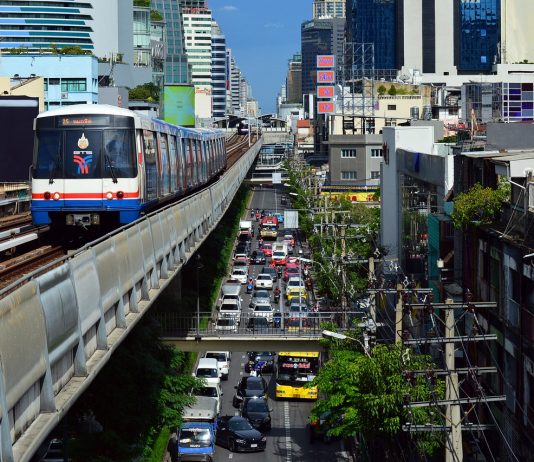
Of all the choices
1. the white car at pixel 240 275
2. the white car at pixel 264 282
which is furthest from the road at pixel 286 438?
the white car at pixel 240 275

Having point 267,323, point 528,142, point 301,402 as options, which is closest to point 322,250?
point 301,402

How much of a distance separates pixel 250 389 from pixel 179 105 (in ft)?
238

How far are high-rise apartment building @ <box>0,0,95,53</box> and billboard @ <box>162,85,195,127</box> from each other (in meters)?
16.8

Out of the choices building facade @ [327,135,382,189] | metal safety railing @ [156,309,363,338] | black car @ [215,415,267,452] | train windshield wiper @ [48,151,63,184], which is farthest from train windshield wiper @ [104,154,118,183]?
building facade @ [327,135,382,189]

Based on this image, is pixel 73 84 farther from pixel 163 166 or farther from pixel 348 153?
pixel 163 166

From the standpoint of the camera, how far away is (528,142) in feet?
101

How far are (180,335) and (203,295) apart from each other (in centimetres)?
1535

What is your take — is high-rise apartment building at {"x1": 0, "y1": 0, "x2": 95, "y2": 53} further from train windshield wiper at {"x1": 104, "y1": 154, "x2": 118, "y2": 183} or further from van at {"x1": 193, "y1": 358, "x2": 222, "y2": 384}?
train windshield wiper at {"x1": 104, "y1": 154, "x2": 118, "y2": 183}

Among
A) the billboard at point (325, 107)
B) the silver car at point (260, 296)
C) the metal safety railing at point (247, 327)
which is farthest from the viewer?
the billboard at point (325, 107)

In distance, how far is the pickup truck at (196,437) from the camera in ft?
95.5

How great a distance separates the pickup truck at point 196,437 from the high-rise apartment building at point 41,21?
9399 cm

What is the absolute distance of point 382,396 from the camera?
21.1m

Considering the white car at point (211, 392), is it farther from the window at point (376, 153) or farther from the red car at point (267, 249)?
the window at point (376, 153)

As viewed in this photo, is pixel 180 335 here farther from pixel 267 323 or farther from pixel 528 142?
pixel 528 142
